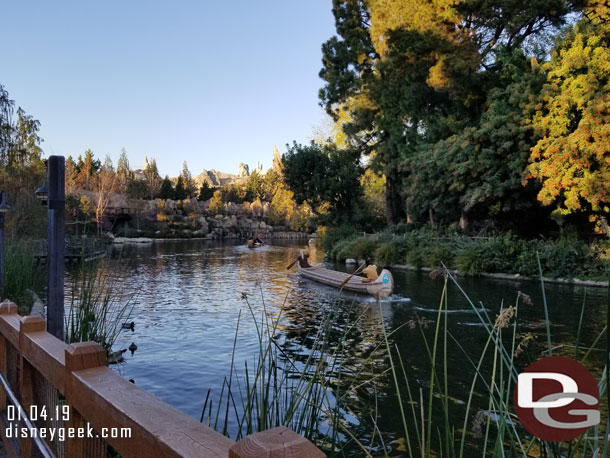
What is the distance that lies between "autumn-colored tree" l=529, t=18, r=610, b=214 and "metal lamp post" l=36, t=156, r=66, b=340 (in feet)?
48.2

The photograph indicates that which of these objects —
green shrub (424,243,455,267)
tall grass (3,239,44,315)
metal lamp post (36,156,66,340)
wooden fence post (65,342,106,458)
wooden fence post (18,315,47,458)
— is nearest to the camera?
wooden fence post (65,342,106,458)

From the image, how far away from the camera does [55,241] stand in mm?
3824

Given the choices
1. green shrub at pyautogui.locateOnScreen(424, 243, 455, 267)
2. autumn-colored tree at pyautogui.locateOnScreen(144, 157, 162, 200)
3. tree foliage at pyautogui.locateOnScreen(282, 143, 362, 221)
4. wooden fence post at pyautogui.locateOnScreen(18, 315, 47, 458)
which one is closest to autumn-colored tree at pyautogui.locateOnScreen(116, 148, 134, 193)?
autumn-colored tree at pyautogui.locateOnScreen(144, 157, 162, 200)

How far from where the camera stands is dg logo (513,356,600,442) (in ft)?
2.33

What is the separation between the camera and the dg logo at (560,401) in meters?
0.71

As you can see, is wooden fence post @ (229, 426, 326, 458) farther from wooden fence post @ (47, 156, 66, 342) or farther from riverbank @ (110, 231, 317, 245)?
riverbank @ (110, 231, 317, 245)

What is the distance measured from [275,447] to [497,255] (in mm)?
17662

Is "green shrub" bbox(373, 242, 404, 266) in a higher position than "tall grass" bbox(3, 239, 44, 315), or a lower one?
lower

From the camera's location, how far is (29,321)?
2078mm

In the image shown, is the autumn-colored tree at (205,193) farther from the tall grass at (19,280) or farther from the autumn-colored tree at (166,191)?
the tall grass at (19,280)

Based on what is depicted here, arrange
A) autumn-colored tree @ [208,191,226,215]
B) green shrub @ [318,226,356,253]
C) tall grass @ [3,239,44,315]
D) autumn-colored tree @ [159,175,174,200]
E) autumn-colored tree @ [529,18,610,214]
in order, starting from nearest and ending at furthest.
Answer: tall grass @ [3,239,44,315] → autumn-colored tree @ [529,18,610,214] → green shrub @ [318,226,356,253] → autumn-colored tree @ [208,191,226,215] → autumn-colored tree @ [159,175,174,200]

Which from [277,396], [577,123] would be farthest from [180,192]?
[277,396]

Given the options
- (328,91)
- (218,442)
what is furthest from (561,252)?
(218,442)

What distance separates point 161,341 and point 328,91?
20.5 meters
